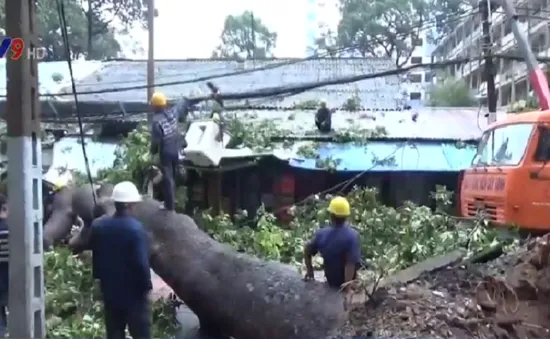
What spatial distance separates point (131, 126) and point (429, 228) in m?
7.41

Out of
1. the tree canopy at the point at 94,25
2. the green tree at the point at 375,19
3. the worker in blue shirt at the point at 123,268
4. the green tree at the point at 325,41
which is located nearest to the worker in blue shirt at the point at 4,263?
the worker in blue shirt at the point at 123,268

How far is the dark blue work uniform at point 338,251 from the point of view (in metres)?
5.72

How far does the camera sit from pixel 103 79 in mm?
17500

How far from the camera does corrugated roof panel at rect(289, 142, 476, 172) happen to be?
12.9 metres

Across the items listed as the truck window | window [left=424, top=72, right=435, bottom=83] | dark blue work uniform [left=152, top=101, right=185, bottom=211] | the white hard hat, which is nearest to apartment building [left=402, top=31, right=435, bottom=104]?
window [left=424, top=72, right=435, bottom=83]

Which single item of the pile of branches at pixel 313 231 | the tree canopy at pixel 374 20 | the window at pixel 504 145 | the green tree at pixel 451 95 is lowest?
the pile of branches at pixel 313 231

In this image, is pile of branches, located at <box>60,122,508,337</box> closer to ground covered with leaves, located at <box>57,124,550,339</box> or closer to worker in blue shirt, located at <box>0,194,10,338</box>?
ground covered with leaves, located at <box>57,124,550,339</box>

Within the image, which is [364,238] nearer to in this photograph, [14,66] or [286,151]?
[286,151]

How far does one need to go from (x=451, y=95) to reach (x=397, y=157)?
872cm

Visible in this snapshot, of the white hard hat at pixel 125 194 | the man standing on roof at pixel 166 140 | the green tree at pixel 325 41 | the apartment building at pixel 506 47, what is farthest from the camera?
the green tree at pixel 325 41

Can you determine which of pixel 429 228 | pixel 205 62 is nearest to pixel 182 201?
pixel 429 228

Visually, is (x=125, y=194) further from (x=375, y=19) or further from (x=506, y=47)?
(x=375, y=19)

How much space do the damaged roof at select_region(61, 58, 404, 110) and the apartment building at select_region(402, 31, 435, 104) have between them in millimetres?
721

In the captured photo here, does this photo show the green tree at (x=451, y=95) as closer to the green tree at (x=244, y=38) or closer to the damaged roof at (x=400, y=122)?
the damaged roof at (x=400, y=122)
